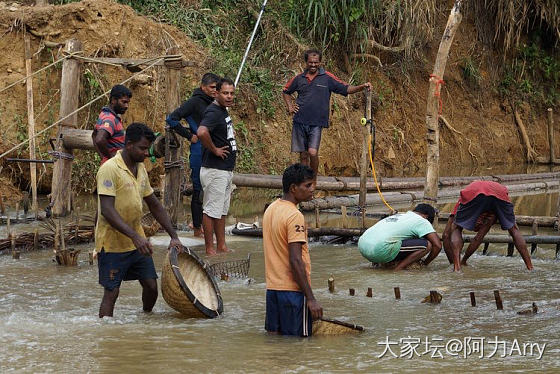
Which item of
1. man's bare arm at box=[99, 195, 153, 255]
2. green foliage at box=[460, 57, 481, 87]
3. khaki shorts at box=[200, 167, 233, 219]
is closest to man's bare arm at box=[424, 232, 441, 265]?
khaki shorts at box=[200, 167, 233, 219]

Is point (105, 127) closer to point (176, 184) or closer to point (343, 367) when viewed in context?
point (176, 184)

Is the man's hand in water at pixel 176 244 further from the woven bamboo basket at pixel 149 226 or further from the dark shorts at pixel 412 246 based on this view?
the woven bamboo basket at pixel 149 226

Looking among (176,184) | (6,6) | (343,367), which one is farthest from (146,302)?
(6,6)

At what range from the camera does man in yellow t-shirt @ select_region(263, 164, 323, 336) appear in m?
6.32

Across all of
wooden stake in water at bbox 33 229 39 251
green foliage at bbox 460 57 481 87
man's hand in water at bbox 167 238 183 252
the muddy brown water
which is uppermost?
green foliage at bbox 460 57 481 87

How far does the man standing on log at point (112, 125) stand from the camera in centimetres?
887

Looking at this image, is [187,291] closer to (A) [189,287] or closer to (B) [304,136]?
(A) [189,287]

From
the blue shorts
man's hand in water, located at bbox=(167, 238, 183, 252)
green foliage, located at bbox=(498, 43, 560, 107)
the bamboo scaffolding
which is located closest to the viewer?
the blue shorts

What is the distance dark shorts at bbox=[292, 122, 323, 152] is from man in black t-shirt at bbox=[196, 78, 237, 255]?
187 centimetres

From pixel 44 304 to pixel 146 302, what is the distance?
1016 mm

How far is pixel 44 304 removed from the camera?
25.7 feet

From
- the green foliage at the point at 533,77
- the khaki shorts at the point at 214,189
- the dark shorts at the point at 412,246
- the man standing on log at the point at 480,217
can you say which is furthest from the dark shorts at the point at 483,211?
the green foliage at the point at 533,77

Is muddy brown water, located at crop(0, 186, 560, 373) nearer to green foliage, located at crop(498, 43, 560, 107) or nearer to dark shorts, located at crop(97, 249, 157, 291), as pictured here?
dark shorts, located at crop(97, 249, 157, 291)

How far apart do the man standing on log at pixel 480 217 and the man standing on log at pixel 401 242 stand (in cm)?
21
